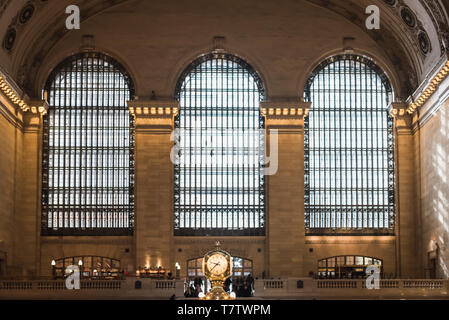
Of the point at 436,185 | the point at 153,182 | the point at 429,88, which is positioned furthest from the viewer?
→ the point at 153,182

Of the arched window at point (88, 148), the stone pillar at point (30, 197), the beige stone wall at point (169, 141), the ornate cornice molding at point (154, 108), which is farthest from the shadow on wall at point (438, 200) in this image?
the stone pillar at point (30, 197)

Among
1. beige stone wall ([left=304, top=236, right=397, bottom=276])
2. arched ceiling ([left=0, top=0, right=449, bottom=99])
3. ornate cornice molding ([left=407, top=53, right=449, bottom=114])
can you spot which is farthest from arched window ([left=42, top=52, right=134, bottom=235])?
ornate cornice molding ([left=407, top=53, right=449, bottom=114])

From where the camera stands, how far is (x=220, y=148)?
44781mm

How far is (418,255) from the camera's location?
42.8m

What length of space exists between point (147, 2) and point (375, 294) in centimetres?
2025

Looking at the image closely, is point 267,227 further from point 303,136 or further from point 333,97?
point 333,97

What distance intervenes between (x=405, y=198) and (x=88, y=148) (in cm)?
1707

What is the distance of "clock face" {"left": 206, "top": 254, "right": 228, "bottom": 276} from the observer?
18641 millimetres

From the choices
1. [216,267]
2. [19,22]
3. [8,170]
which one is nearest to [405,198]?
[8,170]

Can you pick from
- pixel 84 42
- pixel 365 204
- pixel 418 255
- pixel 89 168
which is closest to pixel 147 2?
pixel 84 42

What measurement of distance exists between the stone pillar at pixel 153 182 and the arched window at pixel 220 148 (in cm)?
91

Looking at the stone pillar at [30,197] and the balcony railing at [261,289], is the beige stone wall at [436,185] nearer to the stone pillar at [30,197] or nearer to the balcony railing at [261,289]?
the balcony railing at [261,289]

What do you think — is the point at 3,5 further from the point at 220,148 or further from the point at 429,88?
the point at 429,88

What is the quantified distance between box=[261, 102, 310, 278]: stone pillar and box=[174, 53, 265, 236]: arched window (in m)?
0.88
